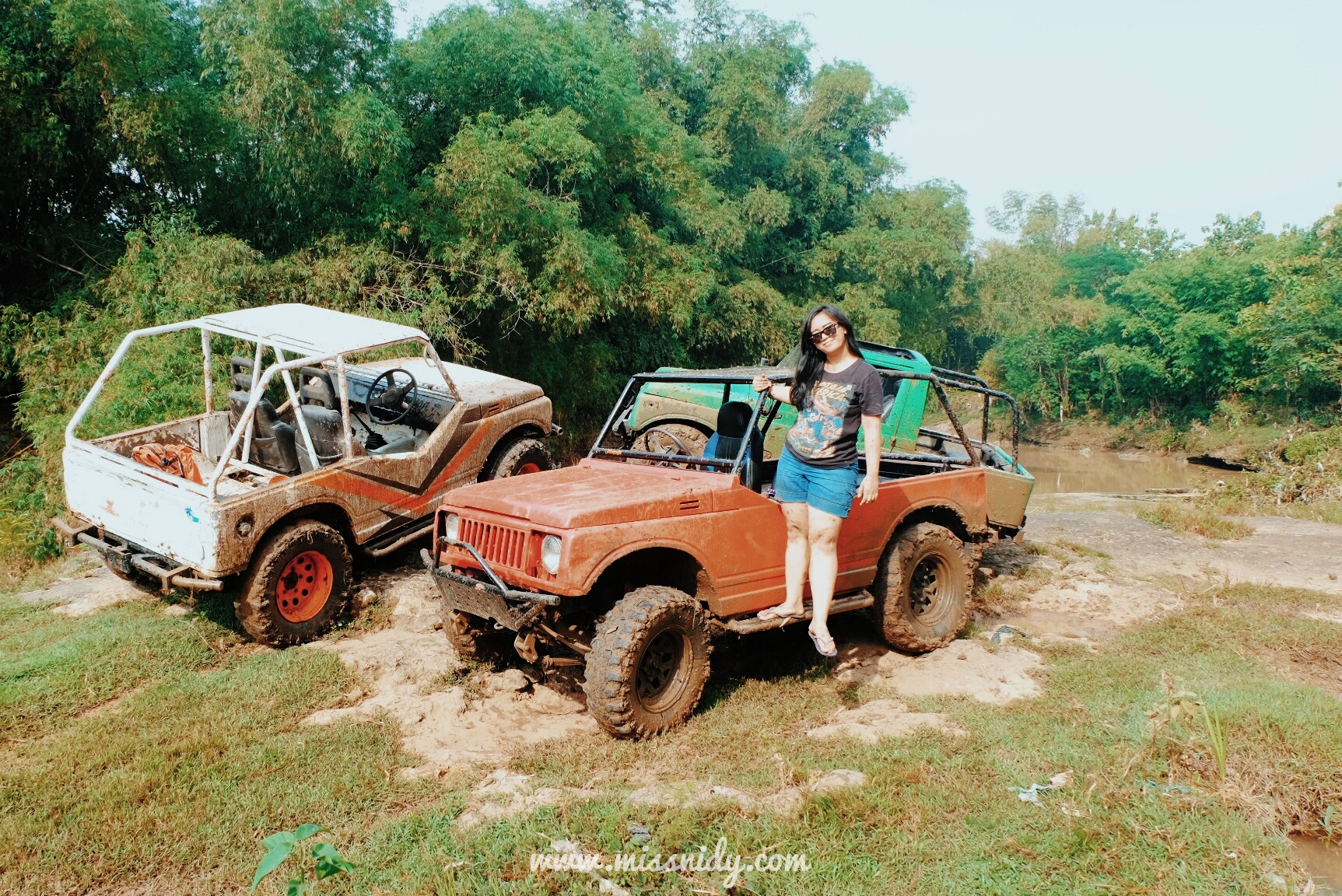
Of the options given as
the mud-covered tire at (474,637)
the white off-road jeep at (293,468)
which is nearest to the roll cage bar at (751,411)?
the mud-covered tire at (474,637)

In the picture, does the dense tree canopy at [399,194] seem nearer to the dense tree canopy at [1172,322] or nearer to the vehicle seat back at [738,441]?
the dense tree canopy at [1172,322]

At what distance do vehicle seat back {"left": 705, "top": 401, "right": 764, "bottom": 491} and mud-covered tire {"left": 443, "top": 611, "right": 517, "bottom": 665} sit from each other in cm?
169

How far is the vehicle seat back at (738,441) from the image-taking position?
5.35 meters

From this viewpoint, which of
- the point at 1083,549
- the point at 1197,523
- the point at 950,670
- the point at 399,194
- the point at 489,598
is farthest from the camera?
the point at 399,194

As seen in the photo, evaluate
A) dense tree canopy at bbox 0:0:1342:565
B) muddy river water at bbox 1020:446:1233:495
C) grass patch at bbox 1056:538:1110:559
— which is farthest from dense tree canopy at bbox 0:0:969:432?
muddy river water at bbox 1020:446:1233:495

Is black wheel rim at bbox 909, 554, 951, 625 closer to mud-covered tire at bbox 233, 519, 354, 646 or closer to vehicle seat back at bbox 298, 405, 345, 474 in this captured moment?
mud-covered tire at bbox 233, 519, 354, 646

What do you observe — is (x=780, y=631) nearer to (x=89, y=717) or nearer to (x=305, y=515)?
(x=305, y=515)

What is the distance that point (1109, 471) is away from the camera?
25.7m

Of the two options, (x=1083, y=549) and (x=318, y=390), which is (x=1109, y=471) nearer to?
(x=1083, y=549)

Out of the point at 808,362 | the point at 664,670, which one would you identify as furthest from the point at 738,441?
the point at 664,670

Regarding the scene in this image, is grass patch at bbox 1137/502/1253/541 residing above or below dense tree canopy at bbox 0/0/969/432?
below

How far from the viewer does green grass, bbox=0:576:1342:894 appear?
3.47m

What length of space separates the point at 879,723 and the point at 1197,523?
7158 millimetres

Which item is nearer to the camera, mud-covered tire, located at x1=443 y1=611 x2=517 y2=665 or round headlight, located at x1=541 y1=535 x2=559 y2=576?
round headlight, located at x1=541 y1=535 x2=559 y2=576
